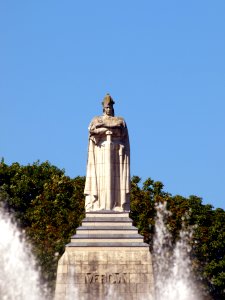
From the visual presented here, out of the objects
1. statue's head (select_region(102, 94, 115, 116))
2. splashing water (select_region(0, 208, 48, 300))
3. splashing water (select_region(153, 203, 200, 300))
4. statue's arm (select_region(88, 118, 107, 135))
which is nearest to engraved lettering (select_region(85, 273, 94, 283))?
statue's arm (select_region(88, 118, 107, 135))

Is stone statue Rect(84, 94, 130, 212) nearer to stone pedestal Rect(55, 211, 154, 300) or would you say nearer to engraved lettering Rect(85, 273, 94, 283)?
stone pedestal Rect(55, 211, 154, 300)

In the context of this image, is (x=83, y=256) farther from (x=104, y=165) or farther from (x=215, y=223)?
(x=215, y=223)

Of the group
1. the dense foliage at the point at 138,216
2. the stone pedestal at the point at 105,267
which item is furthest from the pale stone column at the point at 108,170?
the dense foliage at the point at 138,216

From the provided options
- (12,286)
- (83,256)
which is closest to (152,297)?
(83,256)

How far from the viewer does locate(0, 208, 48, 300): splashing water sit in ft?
171

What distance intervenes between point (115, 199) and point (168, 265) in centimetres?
2347

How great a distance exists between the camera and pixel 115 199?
141 ft

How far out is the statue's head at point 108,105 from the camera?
43.7 meters

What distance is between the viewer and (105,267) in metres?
41.6

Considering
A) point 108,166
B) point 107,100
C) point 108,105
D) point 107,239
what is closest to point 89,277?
point 107,239

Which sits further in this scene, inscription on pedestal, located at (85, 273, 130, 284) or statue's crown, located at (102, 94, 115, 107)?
statue's crown, located at (102, 94, 115, 107)

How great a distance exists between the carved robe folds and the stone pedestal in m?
1.20

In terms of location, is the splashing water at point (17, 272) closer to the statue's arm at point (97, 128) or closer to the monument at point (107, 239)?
the monument at point (107, 239)

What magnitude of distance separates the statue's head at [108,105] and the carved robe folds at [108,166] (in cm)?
35
